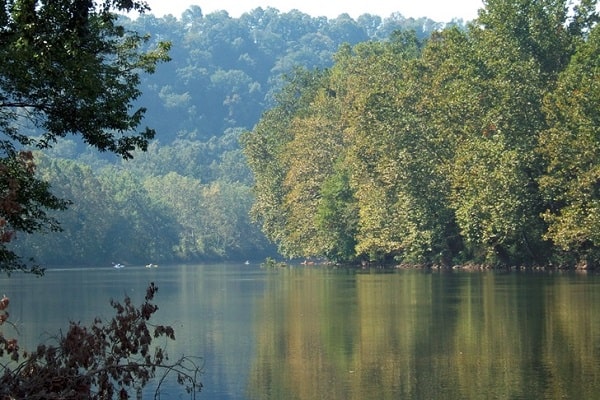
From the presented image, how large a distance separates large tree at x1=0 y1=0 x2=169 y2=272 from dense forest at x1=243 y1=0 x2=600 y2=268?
45.6m

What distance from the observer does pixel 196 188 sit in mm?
174250

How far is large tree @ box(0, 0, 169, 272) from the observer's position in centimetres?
1902

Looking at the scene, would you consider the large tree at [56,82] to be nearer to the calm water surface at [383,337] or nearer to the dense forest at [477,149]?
the calm water surface at [383,337]

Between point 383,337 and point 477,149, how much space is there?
4219 cm

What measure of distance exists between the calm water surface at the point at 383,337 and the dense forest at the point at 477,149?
12.7m

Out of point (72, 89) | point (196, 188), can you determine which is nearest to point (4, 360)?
point (72, 89)

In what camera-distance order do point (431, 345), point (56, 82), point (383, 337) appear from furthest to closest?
point (383, 337), point (431, 345), point (56, 82)

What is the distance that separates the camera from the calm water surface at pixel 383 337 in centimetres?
2202

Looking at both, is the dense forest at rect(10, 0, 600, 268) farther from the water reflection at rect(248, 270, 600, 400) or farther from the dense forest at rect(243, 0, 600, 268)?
the water reflection at rect(248, 270, 600, 400)

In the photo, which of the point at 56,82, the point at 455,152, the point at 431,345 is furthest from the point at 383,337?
the point at 455,152

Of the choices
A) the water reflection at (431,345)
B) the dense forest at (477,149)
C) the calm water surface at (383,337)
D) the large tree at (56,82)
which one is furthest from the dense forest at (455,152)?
the large tree at (56,82)

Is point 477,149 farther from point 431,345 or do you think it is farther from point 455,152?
point 431,345

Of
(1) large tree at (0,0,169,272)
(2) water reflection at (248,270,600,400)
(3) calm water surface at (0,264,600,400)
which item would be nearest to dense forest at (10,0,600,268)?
(3) calm water surface at (0,264,600,400)

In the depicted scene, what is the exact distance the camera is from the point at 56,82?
2041 centimetres
